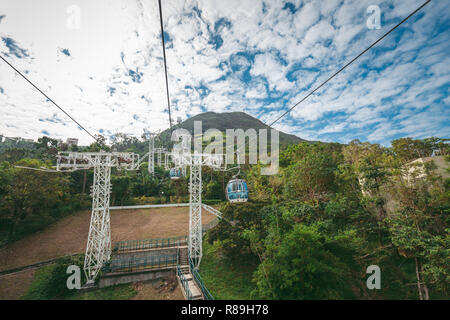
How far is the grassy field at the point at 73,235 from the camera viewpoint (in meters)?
11.8

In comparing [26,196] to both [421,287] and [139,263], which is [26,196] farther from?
[421,287]

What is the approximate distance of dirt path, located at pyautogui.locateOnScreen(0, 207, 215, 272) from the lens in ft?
46.1

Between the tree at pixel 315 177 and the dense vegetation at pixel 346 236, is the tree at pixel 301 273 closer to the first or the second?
the dense vegetation at pixel 346 236

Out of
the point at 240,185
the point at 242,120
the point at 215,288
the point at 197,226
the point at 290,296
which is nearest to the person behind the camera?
the point at 290,296

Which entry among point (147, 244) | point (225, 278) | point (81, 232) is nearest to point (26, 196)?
point (81, 232)

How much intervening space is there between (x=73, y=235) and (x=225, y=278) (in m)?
15.4

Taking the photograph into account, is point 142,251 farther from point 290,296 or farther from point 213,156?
point 290,296

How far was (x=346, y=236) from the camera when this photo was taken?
909 cm

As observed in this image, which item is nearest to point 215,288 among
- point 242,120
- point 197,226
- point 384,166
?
point 197,226

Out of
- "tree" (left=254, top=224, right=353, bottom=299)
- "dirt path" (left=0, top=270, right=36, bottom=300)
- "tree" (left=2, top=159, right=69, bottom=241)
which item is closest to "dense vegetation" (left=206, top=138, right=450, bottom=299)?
"tree" (left=254, top=224, right=353, bottom=299)

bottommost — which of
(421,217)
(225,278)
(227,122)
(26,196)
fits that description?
(225,278)

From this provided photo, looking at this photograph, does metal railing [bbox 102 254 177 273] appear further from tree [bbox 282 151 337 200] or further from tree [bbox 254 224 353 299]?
tree [bbox 282 151 337 200]

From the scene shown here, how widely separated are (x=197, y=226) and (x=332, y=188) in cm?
1032
